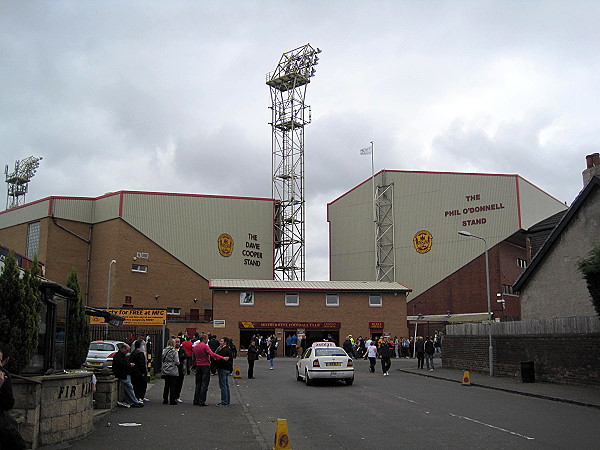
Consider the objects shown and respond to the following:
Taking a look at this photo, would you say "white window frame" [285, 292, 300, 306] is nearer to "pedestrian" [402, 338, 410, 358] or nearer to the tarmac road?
"pedestrian" [402, 338, 410, 358]

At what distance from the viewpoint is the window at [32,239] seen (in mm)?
57500

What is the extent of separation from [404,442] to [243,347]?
37734 millimetres

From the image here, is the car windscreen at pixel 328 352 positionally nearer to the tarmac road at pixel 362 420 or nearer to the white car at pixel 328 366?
the white car at pixel 328 366

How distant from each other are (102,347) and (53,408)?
15676mm

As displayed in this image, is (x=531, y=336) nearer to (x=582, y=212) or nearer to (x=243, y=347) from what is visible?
(x=582, y=212)

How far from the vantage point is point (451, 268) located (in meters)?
55.4

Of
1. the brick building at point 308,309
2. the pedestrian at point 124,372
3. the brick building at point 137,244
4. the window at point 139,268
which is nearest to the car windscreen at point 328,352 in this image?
the pedestrian at point 124,372

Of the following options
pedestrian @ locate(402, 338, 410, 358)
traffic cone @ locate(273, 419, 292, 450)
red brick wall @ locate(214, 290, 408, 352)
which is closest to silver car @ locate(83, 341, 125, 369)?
traffic cone @ locate(273, 419, 292, 450)

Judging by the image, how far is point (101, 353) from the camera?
2439 cm

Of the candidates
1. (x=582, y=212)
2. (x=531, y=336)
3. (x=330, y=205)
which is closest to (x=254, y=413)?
(x=531, y=336)

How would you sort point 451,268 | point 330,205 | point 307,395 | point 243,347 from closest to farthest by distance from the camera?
point 307,395 → point 243,347 → point 451,268 → point 330,205

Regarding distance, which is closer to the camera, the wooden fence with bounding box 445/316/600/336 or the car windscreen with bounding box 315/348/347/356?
the wooden fence with bounding box 445/316/600/336

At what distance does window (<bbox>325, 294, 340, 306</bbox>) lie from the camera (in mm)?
49147

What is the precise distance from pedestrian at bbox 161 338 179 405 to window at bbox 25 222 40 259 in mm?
46463
